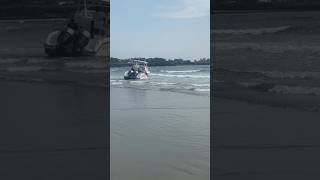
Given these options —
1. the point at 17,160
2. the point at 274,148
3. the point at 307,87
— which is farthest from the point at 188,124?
the point at 17,160

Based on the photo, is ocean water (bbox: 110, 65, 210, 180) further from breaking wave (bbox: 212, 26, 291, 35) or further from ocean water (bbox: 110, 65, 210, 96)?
ocean water (bbox: 110, 65, 210, 96)

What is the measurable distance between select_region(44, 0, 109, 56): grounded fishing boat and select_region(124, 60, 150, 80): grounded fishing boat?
948 cm

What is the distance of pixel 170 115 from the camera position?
327 inches

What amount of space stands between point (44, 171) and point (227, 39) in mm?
4872

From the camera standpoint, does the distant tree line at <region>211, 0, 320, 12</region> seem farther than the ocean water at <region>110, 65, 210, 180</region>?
Yes

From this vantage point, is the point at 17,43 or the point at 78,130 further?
the point at 17,43

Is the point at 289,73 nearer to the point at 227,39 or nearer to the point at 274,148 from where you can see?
the point at 227,39

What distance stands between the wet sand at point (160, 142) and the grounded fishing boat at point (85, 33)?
102 centimetres

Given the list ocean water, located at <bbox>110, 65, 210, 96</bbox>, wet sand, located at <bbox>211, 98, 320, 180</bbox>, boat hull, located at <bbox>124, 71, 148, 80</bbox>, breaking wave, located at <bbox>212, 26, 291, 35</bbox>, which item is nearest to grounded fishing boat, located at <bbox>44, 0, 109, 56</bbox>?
wet sand, located at <bbox>211, 98, 320, 180</bbox>

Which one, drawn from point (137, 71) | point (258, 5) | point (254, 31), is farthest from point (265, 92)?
point (137, 71)

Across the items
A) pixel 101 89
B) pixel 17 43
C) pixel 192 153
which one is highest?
pixel 17 43

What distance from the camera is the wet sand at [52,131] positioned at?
4.28 m

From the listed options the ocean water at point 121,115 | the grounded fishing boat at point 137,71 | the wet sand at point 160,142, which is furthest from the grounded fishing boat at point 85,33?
the grounded fishing boat at point 137,71

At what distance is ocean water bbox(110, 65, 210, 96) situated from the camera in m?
15.1
